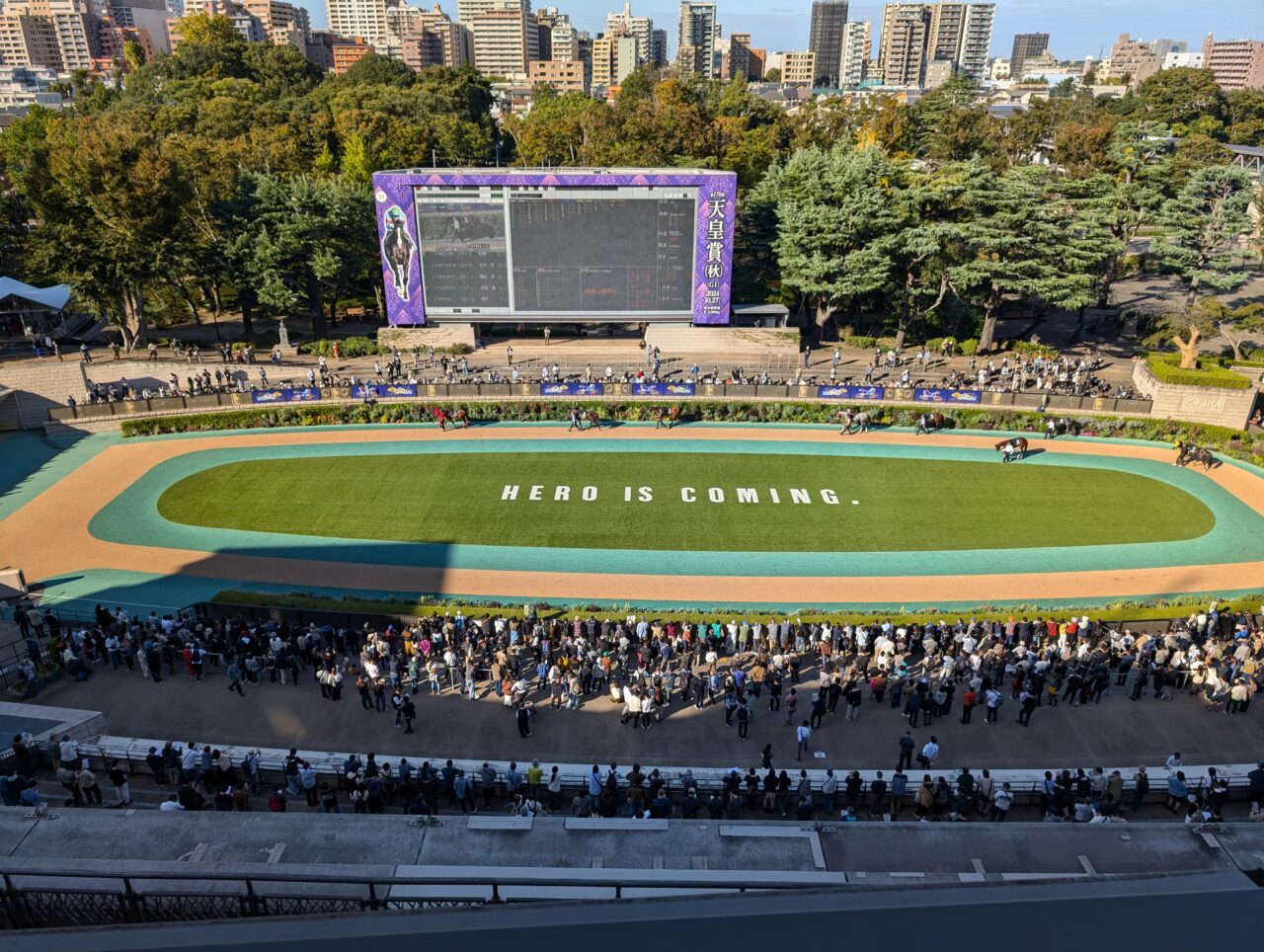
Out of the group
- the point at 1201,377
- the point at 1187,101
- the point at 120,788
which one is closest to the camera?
the point at 120,788

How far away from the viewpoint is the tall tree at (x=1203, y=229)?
5022cm

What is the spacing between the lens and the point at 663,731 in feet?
61.6

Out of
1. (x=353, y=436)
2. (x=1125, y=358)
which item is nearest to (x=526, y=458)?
(x=353, y=436)

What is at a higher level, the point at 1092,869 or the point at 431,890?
the point at 431,890

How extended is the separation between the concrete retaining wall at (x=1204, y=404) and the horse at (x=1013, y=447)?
8436 mm

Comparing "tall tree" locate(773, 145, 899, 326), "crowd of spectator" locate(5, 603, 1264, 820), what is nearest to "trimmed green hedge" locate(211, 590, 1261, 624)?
"crowd of spectator" locate(5, 603, 1264, 820)

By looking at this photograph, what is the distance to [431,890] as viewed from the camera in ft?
30.9

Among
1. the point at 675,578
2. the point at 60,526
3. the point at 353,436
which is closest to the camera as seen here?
the point at 675,578

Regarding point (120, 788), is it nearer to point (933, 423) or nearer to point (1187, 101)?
point (933, 423)

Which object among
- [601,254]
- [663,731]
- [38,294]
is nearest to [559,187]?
[601,254]

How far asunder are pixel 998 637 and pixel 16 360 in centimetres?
4517

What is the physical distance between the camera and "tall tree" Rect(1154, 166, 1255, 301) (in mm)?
50219

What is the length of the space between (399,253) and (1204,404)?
4162 centimetres

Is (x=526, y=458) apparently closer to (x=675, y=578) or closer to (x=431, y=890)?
(x=675, y=578)
